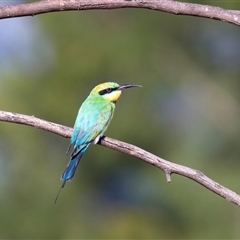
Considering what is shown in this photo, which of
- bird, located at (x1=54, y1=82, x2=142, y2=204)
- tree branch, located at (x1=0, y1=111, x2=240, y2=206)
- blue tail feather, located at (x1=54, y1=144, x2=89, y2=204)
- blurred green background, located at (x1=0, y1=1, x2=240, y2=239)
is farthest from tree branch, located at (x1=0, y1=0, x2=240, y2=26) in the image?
blurred green background, located at (x1=0, y1=1, x2=240, y2=239)

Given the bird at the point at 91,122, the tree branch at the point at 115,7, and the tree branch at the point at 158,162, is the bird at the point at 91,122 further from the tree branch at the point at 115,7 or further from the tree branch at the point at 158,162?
the tree branch at the point at 115,7

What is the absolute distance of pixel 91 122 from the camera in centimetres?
337

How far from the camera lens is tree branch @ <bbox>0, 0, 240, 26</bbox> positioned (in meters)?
2.32

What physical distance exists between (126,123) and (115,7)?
238 inches

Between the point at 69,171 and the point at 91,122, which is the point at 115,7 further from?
the point at 91,122

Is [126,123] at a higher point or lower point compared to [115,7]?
higher

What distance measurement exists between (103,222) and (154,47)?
8.13 feet

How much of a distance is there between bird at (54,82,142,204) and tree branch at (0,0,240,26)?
2.54ft

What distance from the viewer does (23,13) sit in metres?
2.36

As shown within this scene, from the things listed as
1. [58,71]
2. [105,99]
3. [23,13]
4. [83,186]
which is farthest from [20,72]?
[23,13]

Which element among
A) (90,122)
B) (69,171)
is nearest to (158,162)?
(69,171)

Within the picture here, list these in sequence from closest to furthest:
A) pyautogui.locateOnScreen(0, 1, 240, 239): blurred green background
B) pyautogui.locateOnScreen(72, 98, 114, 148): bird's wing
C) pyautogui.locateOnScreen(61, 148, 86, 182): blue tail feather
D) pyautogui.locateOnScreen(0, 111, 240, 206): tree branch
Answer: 1. pyautogui.locateOnScreen(0, 111, 240, 206): tree branch
2. pyautogui.locateOnScreen(61, 148, 86, 182): blue tail feather
3. pyautogui.locateOnScreen(72, 98, 114, 148): bird's wing
4. pyautogui.locateOnScreen(0, 1, 240, 239): blurred green background

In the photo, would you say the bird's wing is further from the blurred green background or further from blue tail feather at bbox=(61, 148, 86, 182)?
the blurred green background

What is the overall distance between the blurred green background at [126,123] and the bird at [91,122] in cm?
456
